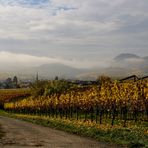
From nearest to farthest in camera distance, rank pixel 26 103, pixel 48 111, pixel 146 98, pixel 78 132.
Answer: pixel 78 132
pixel 146 98
pixel 48 111
pixel 26 103

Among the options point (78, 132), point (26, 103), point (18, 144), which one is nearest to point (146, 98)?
point (78, 132)

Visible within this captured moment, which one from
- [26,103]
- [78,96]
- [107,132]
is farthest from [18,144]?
[26,103]

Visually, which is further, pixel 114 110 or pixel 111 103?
pixel 111 103

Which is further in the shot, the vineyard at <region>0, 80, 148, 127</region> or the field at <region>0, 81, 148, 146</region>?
the vineyard at <region>0, 80, 148, 127</region>

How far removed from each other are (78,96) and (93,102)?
7897 millimetres

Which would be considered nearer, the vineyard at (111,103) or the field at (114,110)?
the field at (114,110)

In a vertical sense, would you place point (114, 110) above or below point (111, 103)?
below

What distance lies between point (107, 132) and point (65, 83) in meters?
69.6

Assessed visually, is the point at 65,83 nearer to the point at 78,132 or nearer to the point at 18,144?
the point at 78,132

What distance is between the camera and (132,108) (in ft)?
134

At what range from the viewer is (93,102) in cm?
4947

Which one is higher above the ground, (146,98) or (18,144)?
(146,98)

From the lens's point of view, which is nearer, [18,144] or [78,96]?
[18,144]

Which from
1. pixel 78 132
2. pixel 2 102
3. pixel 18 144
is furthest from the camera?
pixel 2 102
